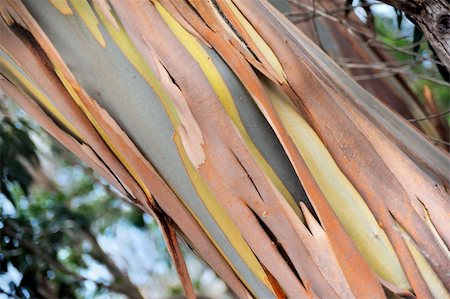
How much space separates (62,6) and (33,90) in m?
0.11

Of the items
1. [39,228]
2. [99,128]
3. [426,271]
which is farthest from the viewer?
[39,228]

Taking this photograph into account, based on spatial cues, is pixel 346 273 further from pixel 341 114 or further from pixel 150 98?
pixel 150 98

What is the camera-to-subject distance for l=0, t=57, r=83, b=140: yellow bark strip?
0.91 meters

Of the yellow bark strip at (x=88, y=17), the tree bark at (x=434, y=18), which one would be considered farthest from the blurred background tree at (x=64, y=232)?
the tree bark at (x=434, y=18)

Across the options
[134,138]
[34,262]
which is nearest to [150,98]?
[134,138]

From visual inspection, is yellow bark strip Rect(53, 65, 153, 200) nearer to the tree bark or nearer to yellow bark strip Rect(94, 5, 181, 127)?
yellow bark strip Rect(94, 5, 181, 127)

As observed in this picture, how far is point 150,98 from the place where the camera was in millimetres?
835

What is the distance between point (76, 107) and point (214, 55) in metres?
0.18

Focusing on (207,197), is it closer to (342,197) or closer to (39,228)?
(342,197)

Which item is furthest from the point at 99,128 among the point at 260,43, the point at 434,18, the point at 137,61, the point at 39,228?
the point at 39,228

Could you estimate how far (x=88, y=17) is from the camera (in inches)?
34.4

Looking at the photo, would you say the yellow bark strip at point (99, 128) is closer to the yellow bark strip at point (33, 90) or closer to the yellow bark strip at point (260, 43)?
the yellow bark strip at point (33, 90)

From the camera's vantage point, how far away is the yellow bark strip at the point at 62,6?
0.88m

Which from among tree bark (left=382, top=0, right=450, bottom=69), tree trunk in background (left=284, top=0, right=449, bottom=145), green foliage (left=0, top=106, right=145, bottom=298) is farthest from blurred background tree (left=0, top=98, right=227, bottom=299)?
tree bark (left=382, top=0, right=450, bottom=69)
